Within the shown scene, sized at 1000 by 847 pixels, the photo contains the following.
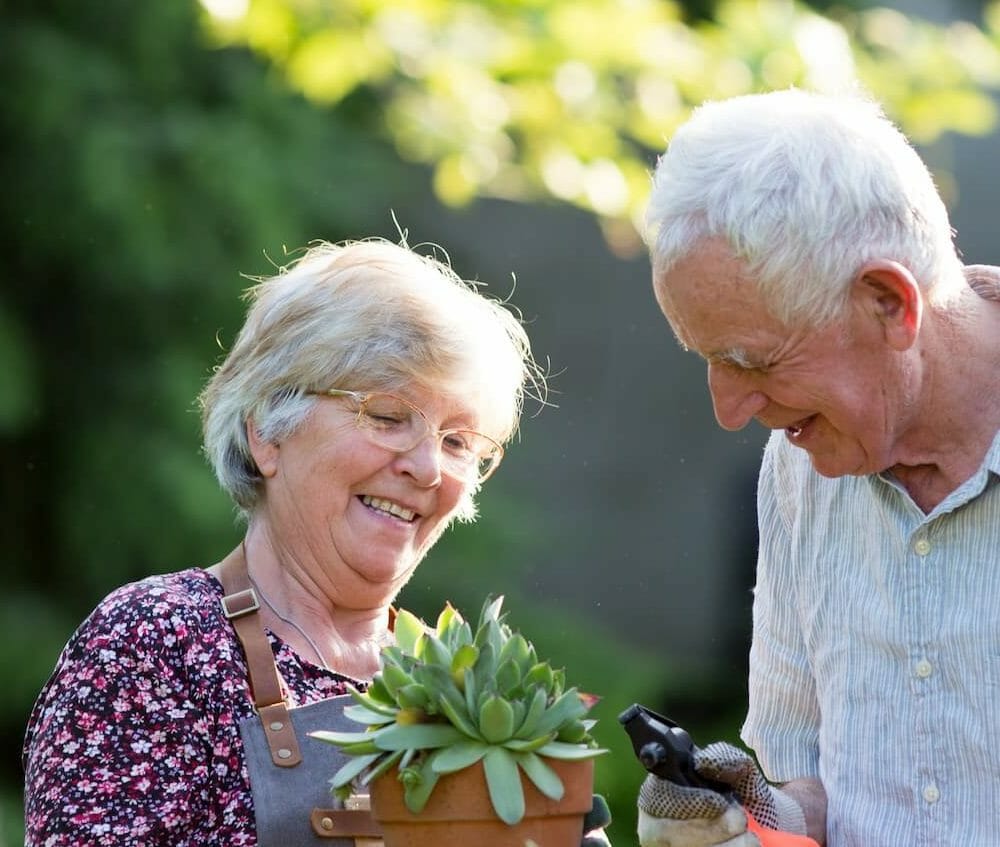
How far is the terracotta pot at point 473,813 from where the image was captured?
1.87 metres

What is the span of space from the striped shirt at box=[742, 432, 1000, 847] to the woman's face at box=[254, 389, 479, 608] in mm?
559

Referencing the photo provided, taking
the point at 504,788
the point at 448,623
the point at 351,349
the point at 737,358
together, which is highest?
the point at 737,358

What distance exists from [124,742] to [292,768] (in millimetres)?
237

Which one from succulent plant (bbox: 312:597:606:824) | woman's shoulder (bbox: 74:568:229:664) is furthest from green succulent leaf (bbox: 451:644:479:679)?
woman's shoulder (bbox: 74:568:229:664)

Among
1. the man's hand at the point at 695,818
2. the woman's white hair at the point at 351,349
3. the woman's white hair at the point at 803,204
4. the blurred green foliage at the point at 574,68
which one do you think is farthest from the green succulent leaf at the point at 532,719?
the blurred green foliage at the point at 574,68

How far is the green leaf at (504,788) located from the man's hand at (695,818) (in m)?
0.23

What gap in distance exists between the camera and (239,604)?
2.36 m

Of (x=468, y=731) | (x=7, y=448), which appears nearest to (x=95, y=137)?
(x=7, y=448)

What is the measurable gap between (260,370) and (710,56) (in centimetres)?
251

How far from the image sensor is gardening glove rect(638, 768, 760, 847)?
198 cm

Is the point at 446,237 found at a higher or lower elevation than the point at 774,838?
lower

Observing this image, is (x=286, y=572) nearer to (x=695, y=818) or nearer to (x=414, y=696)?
(x=414, y=696)

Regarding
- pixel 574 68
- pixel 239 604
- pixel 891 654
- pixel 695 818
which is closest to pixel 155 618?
pixel 239 604

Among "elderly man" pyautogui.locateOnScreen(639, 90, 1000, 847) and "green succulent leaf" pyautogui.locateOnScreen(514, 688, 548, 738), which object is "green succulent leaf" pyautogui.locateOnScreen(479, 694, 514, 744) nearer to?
"green succulent leaf" pyautogui.locateOnScreen(514, 688, 548, 738)
